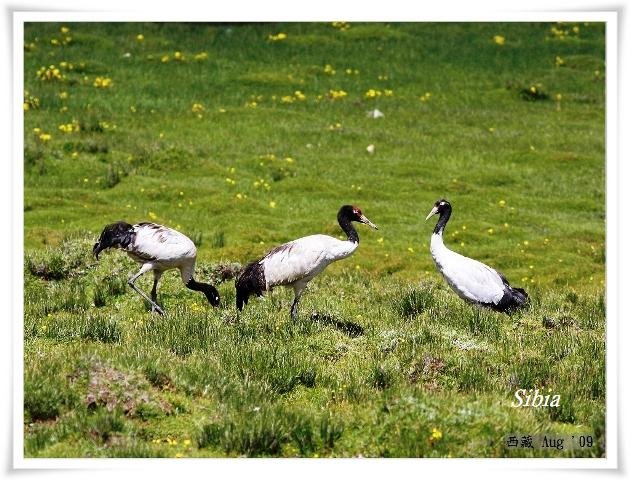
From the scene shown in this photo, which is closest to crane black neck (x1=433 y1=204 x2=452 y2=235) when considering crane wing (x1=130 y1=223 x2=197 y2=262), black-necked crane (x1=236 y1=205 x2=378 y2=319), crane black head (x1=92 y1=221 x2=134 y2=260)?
black-necked crane (x1=236 y1=205 x2=378 y2=319)

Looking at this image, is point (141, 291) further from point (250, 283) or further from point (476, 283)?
point (476, 283)

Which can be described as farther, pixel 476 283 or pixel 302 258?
pixel 476 283

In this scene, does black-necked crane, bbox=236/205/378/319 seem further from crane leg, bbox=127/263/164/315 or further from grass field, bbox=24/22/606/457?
crane leg, bbox=127/263/164/315

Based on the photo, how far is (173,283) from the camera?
19.7 m

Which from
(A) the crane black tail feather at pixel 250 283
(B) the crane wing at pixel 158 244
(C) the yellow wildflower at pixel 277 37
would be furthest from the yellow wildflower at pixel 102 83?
(A) the crane black tail feather at pixel 250 283

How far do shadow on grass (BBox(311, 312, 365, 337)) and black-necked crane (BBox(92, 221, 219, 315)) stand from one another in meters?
2.18

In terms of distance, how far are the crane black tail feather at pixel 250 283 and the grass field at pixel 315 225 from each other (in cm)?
31

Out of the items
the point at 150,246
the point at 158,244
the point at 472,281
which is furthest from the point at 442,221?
the point at 150,246

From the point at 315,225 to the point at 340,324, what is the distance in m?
11.1

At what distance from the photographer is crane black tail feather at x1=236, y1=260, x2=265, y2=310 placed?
16656 mm

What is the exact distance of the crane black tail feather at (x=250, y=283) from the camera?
16.7 meters

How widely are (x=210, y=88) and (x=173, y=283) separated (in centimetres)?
2082

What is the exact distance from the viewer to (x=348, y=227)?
672 inches

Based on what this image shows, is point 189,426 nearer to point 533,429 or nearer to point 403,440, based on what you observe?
point 403,440
